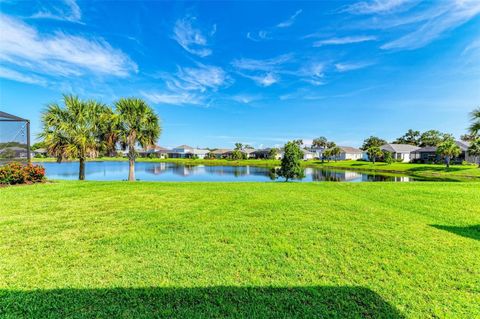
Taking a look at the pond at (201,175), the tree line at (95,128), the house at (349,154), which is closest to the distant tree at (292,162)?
the pond at (201,175)

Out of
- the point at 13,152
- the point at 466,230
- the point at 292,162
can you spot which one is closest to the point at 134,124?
the point at 13,152

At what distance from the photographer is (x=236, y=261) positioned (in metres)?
3.60

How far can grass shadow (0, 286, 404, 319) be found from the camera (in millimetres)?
2467

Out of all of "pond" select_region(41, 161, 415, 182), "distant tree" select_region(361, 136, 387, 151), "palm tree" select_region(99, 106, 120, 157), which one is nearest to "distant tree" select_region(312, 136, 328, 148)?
"distant tree" select_region(361, 136, 387, 151)

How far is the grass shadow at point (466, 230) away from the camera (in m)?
4.99

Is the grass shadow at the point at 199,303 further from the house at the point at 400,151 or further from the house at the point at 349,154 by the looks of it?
the house at the point at 349,154

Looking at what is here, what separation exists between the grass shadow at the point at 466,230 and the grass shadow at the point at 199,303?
3.95 metres

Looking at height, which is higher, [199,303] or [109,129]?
[109,129]

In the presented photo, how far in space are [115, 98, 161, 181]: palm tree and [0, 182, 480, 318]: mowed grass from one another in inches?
405

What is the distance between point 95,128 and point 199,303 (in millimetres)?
17326

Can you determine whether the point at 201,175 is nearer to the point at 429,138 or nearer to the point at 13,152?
the point at 13,152

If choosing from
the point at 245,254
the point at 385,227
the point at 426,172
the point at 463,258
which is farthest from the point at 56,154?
the point at 426,172

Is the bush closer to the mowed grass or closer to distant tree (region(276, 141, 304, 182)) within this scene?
the mowed grass

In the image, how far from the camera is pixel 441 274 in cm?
329
